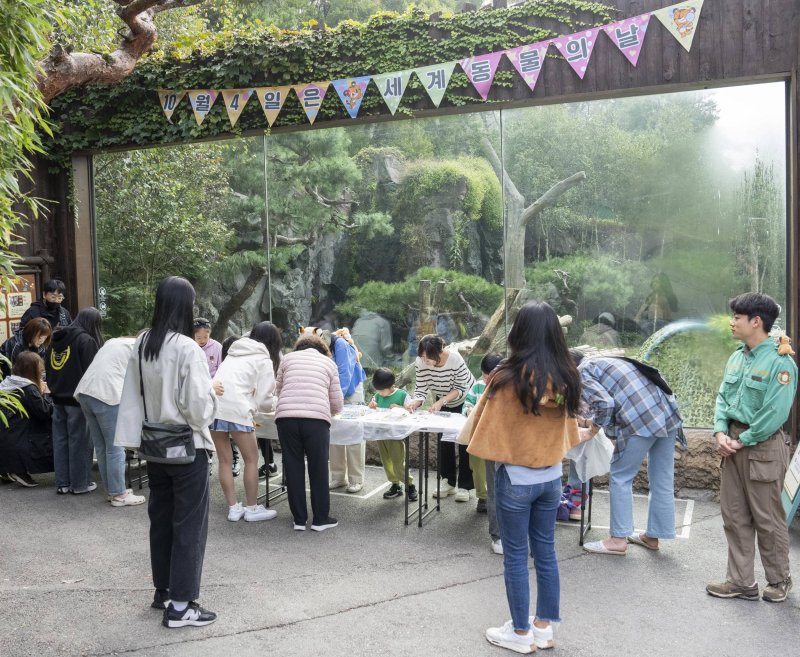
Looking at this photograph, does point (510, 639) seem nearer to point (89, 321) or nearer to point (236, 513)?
point (236, 513)

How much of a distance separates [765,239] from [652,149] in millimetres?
1428

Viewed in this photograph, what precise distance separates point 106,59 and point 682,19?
583 centimetres

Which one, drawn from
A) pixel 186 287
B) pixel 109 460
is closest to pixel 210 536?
pixel 109 460

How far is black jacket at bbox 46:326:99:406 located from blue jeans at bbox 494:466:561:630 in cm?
487

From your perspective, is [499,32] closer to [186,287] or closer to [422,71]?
[422,71]

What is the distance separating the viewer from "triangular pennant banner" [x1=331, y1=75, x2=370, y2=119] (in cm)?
888

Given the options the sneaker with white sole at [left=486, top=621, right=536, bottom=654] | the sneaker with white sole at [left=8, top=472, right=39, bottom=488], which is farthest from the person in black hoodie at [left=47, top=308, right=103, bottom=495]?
the sneaker with white sole at [left=486, top=621, right=536, bottom=654]

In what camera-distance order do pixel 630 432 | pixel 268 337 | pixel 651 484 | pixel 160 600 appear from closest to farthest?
pixel 160 600
pixel 630 432
pixel 651 484
pixel 268 337

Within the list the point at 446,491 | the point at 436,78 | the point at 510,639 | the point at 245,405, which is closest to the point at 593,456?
the point at 446,491

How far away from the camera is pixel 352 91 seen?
8922 mm

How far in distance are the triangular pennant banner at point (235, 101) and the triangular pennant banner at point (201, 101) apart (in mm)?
182

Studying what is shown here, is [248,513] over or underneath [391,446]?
underneath

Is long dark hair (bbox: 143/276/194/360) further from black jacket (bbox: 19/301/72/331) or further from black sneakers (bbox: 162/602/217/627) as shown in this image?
black jacket (bbox: 19/301/72/331)

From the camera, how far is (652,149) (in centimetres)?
802
